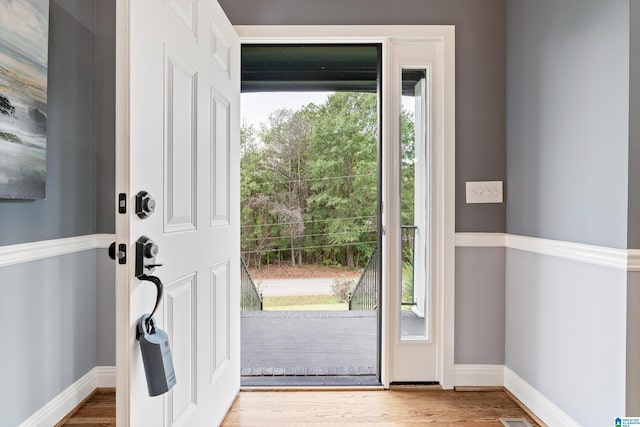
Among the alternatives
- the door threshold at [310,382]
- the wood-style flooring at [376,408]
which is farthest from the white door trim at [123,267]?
the door threshold at [310,382]

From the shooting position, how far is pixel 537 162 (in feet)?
5.99

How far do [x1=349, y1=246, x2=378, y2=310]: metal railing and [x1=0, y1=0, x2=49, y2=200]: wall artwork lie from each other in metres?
2.86

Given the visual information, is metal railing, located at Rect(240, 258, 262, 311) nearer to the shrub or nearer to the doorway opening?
the doorway opening

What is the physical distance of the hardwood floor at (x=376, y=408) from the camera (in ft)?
5.86

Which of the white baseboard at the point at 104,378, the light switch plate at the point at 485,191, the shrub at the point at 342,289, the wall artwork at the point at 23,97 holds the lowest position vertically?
the shrub at the point at 342,289

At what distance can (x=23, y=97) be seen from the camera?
1.33 m

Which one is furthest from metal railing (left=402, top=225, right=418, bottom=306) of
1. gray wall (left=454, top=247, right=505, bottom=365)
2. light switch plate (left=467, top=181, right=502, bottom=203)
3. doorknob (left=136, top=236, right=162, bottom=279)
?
doorknob (left=136, top=236, right=162, bottom=279)

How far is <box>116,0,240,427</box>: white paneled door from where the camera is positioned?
1.01 m

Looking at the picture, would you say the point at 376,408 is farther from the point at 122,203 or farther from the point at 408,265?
the point at 122,203

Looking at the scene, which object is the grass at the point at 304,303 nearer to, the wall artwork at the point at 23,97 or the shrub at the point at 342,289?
the shrub at the point at 342,289

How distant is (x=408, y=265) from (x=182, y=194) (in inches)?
53.6

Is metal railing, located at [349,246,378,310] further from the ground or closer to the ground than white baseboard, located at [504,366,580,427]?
further from the ground

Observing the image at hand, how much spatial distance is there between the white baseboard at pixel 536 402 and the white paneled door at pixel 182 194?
149 cm

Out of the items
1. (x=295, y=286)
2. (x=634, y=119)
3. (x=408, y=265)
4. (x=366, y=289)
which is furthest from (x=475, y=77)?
(x=295, y=286)
